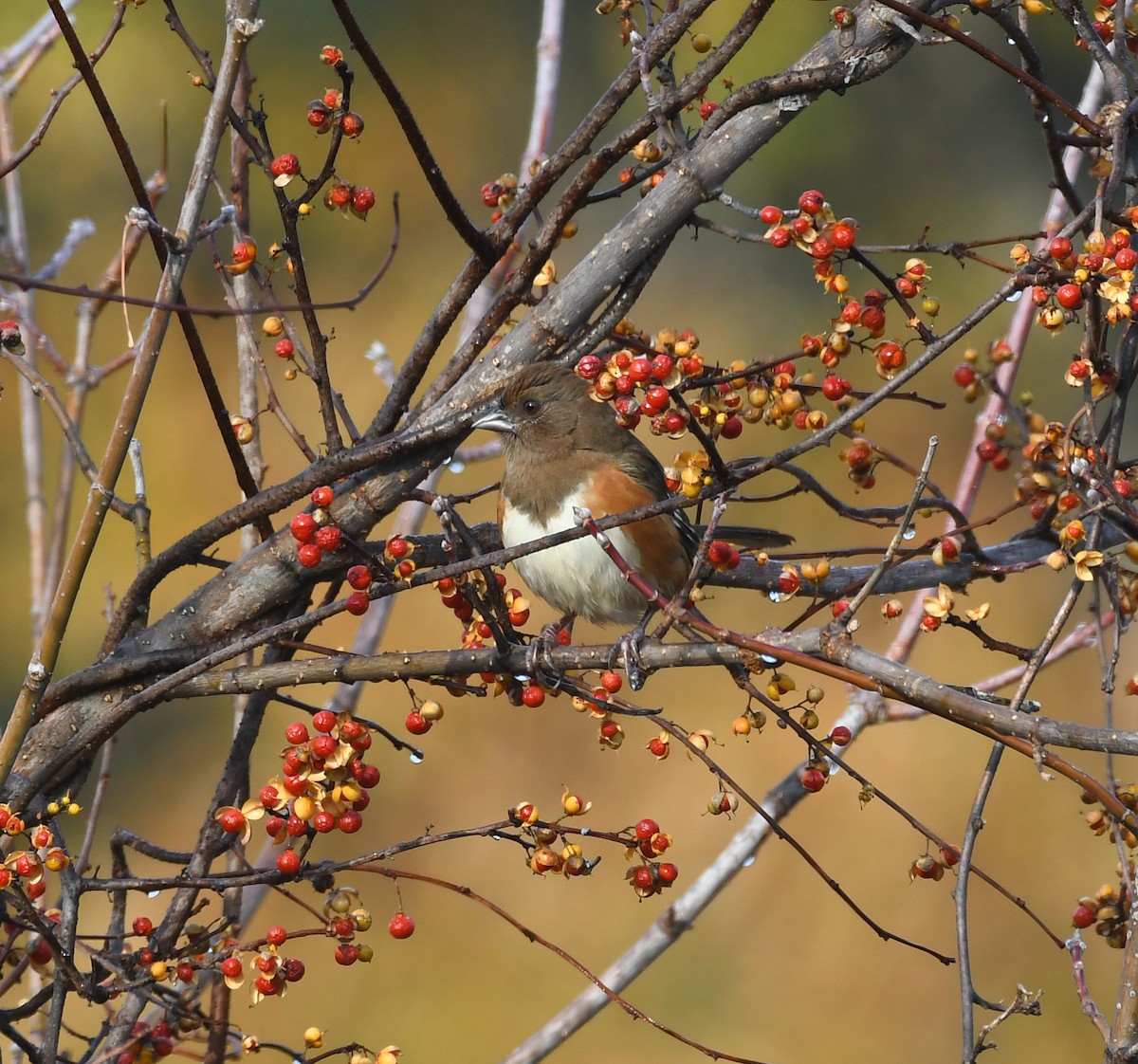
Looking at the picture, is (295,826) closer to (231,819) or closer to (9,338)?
(231,819)

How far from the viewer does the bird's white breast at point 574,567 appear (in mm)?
2424

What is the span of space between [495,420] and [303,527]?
0.60 meters

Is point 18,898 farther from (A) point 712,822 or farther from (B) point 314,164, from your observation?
(B) point 314,164

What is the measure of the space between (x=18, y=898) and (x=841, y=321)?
→ 4.12ft

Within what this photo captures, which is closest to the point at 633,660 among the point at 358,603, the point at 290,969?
the point at 358,603

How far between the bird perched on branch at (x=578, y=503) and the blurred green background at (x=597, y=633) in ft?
9.52

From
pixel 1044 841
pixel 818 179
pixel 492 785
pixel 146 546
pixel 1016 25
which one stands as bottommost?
pixel 146 546

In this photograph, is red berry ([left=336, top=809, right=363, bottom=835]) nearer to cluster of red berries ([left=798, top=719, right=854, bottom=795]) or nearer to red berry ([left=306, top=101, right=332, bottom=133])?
cluster of red berries ([left=798, top=719, right=854, bottom=795])

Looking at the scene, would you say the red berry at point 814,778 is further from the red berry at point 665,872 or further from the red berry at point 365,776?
the red berry at point 365,776

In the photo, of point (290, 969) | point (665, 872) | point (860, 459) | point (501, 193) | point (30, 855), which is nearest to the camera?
point (30, 855)

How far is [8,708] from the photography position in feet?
20.3

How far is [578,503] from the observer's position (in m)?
2.52

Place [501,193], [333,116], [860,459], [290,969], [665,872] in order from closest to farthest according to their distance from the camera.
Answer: [290,969]
[665,872]
[333,116]
[860,459]
[501,193]

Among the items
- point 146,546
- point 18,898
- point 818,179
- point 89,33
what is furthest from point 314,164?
point 18,898
